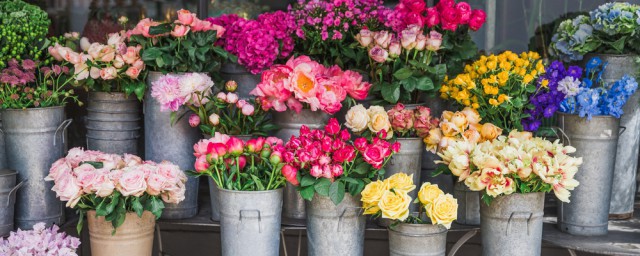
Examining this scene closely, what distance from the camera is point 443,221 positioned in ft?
7.18

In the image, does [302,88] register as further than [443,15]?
No

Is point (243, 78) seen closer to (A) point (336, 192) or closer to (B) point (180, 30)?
(B) point (180, 30)

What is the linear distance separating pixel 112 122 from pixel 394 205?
112 cm

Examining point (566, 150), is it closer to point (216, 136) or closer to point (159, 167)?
point (216, 136)

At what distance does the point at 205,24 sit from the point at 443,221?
102cm

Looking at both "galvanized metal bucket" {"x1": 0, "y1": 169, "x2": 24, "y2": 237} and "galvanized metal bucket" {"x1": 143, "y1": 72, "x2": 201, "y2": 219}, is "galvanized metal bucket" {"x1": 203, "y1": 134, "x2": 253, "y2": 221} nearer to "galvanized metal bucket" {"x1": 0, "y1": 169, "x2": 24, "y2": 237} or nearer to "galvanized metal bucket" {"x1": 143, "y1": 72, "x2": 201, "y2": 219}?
"galvanized metal bucket" {"x1": 143, "y1": 72, "x2": 201, "y2": 219}

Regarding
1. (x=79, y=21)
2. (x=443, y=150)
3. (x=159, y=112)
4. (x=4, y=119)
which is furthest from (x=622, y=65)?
(x=79, y=21)

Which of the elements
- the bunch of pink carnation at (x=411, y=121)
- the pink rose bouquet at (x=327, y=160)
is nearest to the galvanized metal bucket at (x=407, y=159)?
the bunch of pink carnation at (x=411, y=121)

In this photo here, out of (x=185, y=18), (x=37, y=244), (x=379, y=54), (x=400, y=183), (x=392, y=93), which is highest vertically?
(x=185, y=18)

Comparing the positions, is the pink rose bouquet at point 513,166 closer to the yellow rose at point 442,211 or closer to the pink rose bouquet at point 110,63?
the yellow rose at point 442,211

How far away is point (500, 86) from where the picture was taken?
255 cm

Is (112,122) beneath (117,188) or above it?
above

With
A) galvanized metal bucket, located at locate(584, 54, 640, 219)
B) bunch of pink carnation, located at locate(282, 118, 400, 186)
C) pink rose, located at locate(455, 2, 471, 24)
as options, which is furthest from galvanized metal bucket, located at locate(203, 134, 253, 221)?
galvanized metal bucket, located at locate(584, 54, 640, 219)

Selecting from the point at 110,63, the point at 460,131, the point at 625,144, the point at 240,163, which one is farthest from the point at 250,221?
the point at 625,144
